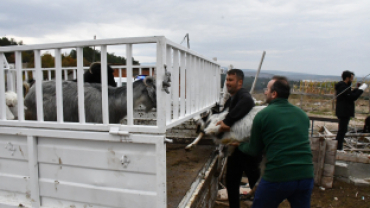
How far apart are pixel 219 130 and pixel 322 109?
14.5 m

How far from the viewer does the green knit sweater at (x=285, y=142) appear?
2.35 metres

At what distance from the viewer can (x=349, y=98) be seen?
5.65 metres

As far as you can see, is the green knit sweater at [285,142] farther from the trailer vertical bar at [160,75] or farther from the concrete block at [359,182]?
the concrete block at [359,182]

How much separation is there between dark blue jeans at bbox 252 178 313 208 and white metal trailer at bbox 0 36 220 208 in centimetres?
101

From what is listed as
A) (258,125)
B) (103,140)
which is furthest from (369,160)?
(103,140)

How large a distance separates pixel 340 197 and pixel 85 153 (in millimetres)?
4795

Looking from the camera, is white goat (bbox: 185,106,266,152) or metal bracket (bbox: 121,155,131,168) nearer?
metal bracket (bbox: 121,155,131,168)

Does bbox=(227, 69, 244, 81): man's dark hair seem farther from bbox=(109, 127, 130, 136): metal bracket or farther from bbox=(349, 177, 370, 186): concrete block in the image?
bbox=(349, 177, 370, 186): concrete block

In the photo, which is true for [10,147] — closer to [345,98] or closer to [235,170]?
[235,170]

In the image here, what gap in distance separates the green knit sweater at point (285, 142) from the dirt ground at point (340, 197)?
2.25m

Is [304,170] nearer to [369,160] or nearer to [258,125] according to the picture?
[258,125]

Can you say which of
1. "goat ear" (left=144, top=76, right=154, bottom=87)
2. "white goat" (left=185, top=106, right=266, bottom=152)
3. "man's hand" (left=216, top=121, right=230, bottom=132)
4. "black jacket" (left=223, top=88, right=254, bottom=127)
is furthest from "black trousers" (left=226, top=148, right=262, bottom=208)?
"goat ear" (left=144, top=76, right=154, bottom=87)

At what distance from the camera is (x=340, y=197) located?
4852mm

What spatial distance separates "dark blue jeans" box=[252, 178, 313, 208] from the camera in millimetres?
2377
